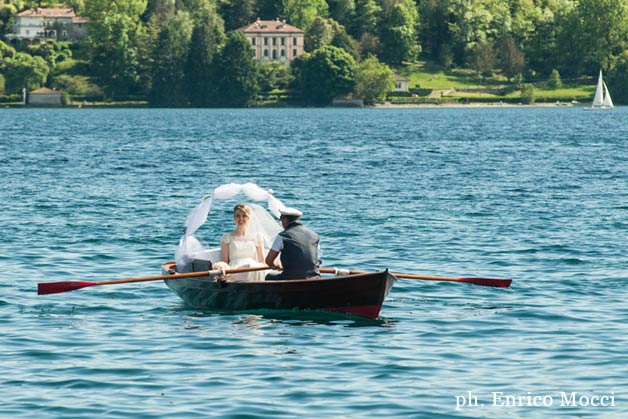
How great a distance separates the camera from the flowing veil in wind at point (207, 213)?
89.0 ft

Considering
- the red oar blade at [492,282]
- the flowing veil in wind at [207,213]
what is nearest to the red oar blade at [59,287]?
the flowing veil in wind at [207,213]

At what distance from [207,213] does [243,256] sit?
1901mm

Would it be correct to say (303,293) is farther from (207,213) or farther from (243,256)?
(207,213)

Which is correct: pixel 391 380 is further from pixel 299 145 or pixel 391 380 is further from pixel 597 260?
pixel 299 145

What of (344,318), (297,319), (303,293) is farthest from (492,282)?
(297,319)

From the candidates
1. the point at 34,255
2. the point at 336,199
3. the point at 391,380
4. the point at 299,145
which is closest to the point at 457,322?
the point at 391,380

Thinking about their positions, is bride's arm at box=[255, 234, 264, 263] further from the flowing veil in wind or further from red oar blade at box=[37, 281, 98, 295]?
red oar blade at box=[37, 281, 98, 295]

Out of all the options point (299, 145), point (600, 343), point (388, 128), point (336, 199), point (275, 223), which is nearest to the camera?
point (600, 343)

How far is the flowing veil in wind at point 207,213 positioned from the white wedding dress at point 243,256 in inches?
44.6

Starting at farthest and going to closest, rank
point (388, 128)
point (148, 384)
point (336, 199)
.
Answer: point (388, 128) → point (336, 199) → point (148, 384)

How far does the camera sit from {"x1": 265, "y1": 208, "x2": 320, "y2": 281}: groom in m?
24.5

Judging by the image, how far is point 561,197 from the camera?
5297 centimetres

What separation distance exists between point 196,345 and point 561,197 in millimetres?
33539

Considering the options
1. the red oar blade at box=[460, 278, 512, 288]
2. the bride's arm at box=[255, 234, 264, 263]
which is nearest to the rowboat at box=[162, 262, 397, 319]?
the bride's arm at box=[255, 234, 264, 263]
